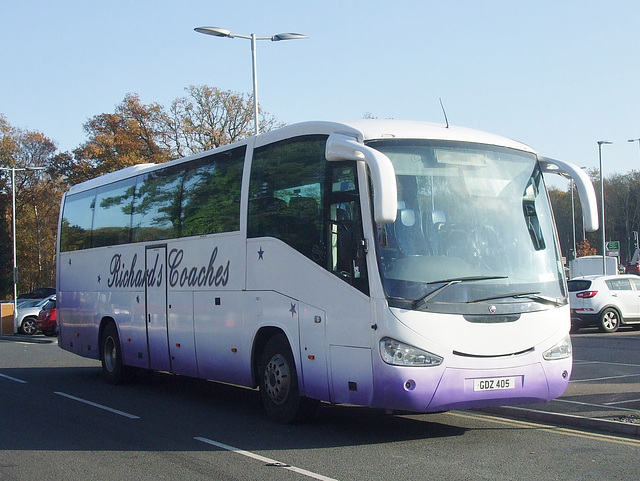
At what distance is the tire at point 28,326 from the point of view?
36.9 metres

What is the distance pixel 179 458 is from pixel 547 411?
4701 millimetres

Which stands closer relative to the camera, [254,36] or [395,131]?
[395,131]

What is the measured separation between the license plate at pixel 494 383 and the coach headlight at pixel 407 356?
51 cm

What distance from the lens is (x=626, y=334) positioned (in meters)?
24.3

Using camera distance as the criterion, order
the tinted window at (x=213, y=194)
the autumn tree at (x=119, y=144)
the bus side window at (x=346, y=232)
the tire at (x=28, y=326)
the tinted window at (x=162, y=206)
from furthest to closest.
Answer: the autumn tree at (x=119, y=144) → the tire at (x=28, y=326) → the tinted window at (x=162, y=206) → the tinted window at (x=213, y=194) → the bus side window at (x=346, y=232)

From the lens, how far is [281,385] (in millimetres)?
10336

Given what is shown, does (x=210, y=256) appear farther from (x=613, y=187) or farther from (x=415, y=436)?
(x=613, y=187)

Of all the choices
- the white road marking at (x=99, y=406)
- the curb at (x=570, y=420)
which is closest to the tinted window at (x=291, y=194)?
the white road marking at (x=99, y=406)

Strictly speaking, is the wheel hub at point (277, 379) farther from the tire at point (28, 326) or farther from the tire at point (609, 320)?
the tire at point (28, 326)

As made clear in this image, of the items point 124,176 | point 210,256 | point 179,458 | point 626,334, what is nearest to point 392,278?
point 179,458

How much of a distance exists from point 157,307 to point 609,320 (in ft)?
53.4

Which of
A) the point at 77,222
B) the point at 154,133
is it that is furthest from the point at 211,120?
the point at 77,222

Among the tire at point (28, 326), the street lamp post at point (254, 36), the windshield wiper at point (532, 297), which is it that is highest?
the street lamp post at point (254, 36)

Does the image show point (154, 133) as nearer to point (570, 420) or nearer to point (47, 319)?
point (47, 319)
